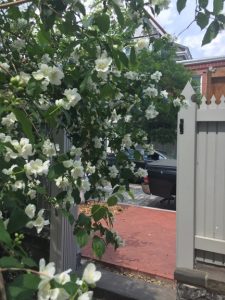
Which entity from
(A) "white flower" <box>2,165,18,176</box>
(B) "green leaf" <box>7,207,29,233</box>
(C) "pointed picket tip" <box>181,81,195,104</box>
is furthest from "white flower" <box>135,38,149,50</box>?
(B) "green leaf" <box>7,207,29,233</box>

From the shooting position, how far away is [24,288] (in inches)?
45.9

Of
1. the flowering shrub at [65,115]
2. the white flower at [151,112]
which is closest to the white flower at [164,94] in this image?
the flowering shrub at [65,115]

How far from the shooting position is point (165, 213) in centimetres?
849

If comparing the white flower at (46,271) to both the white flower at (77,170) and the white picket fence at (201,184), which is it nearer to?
the white flower at (77,170)

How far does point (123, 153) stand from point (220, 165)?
0.83 m

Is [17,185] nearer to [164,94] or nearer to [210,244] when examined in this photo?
[164,94]

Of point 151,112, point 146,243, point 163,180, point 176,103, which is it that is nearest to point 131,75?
point 151,112

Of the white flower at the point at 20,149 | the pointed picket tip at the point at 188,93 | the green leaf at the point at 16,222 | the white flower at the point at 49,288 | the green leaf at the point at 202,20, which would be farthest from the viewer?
the pointed picket tip at the point at 188,93

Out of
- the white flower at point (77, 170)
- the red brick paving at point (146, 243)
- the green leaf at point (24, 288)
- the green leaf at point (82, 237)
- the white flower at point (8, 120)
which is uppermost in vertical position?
the white flower at point (8, 120)

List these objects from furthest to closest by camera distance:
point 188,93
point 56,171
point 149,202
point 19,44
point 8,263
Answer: point 149,202 → point 188,93 → point 19,44 → point 56,171 → point 8,263

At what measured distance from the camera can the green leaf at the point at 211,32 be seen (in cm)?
218

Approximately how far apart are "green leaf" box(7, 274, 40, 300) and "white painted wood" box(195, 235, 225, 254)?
2471 mm

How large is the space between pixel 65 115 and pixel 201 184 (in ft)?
4.87

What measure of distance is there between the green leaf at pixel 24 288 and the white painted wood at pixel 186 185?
97.0 inches
